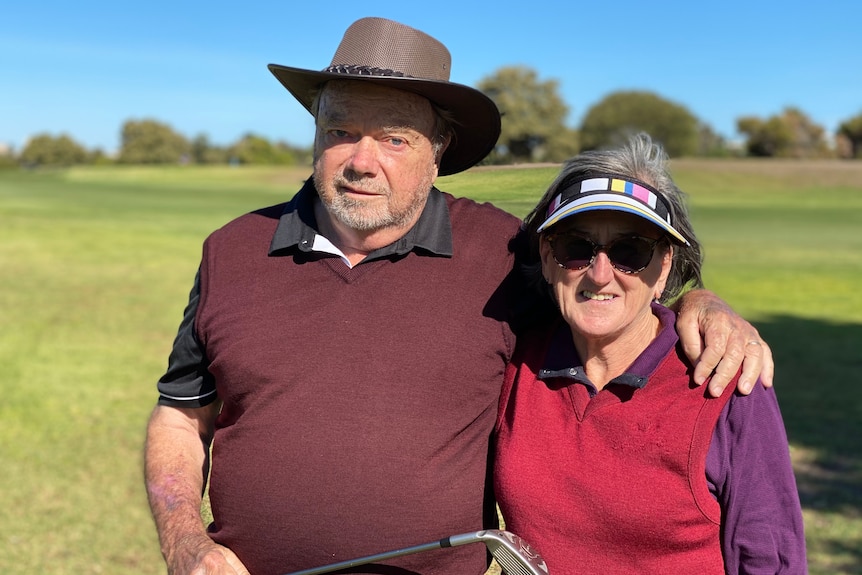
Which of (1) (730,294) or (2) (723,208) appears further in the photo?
(2) (723,208)

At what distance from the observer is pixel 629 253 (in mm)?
2439

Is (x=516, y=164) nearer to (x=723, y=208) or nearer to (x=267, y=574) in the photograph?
(x=267, y=574)

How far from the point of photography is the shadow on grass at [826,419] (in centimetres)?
574

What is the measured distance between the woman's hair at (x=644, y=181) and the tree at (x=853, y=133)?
11166 cm

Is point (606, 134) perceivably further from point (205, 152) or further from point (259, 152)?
point (205, 152)

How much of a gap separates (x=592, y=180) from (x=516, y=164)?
4.64 feet

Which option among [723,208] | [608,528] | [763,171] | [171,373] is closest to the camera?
[608,528]

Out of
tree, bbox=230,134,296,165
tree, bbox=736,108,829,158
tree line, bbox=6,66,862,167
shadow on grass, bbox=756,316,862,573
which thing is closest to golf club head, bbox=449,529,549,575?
shadow on grass, bbox=756,316,862,573

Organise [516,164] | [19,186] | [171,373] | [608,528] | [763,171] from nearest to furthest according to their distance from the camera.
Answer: [608,528] < [171,373] < [516,164] < [19,186] < [763,171]

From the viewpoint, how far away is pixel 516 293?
2834 mm

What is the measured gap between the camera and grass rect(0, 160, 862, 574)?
580cm

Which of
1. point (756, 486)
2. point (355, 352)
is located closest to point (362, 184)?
point (355, 352)

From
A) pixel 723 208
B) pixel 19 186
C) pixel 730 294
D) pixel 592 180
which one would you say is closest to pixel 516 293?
pixel 592 180

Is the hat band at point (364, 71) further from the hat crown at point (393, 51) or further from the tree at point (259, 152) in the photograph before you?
the tree at point (259, 152)
